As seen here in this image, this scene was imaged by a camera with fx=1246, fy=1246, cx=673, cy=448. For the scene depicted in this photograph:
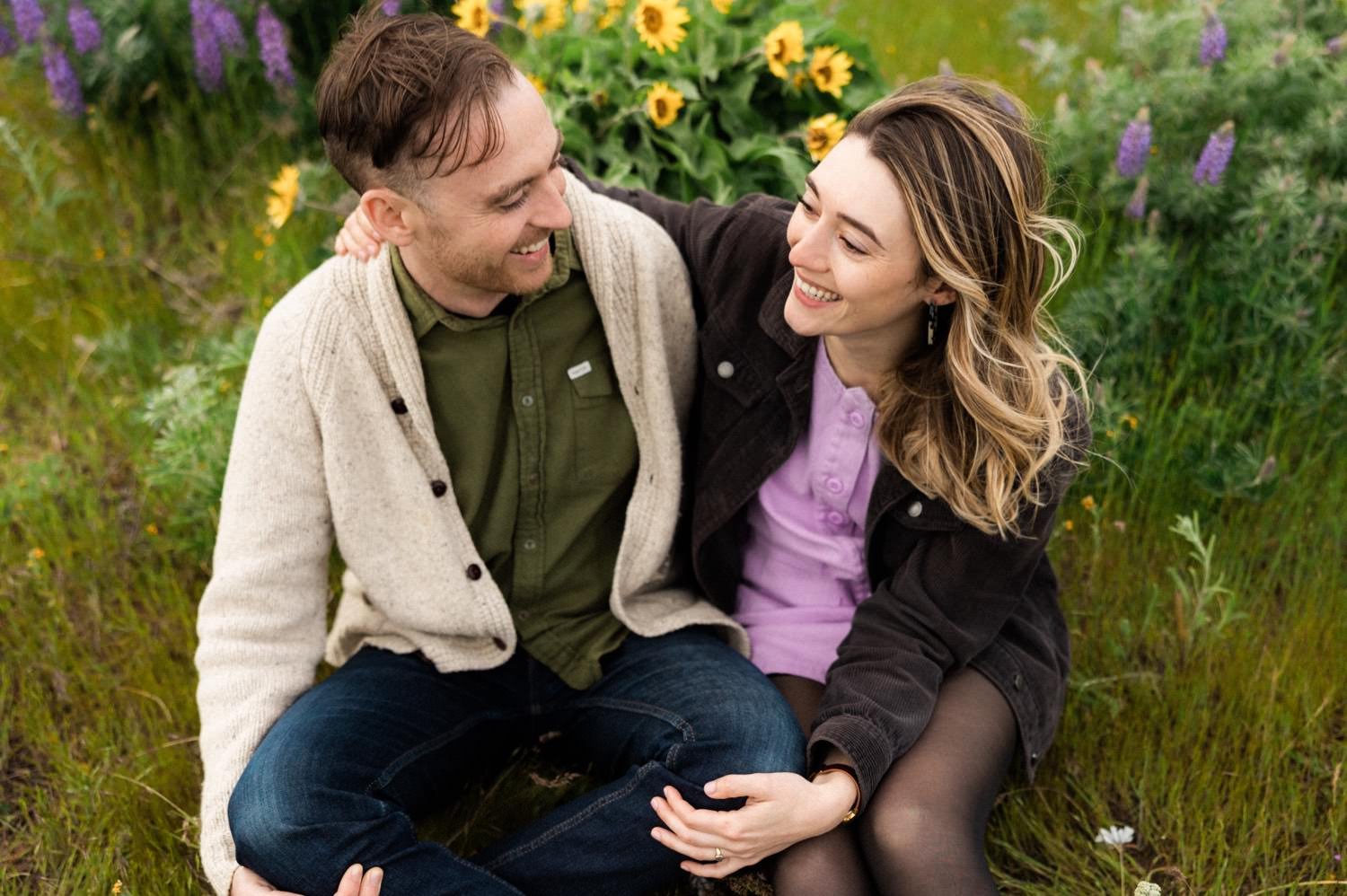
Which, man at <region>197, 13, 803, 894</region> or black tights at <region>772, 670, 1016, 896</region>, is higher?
man at <region>197, 13, 803, 894</region>

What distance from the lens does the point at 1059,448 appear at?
2.29 meters

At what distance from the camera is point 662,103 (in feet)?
9.86

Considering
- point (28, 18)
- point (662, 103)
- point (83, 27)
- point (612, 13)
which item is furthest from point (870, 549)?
point (28, 18)

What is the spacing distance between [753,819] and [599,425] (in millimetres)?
821

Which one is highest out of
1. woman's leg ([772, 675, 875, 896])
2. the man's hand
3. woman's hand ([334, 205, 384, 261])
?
woman's hand ([334, 205, 384, 261])

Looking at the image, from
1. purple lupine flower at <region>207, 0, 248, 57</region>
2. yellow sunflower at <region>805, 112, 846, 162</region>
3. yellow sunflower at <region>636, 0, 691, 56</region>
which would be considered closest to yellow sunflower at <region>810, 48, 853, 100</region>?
yellow sunflower at <region>805, 112, 846, 162</region>

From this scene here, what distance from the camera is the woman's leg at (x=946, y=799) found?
212cm

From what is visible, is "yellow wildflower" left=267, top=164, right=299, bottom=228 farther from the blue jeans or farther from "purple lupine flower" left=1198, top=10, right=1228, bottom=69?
"purple lupine flower" left=1198, top=10, right=1228, bottom=69

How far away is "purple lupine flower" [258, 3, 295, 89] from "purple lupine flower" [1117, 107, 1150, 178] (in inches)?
91.9

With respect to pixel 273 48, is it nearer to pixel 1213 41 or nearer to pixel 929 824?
pixel 1213 41

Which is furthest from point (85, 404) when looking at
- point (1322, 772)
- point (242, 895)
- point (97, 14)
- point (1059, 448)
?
point (1322, 772)

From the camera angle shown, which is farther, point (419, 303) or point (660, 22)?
point (660, 22)

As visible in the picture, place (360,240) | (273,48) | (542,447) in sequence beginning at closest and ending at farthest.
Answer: (360,240) → (542,447) → (273,48)

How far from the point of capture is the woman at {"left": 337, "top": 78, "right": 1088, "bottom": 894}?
2113mm
